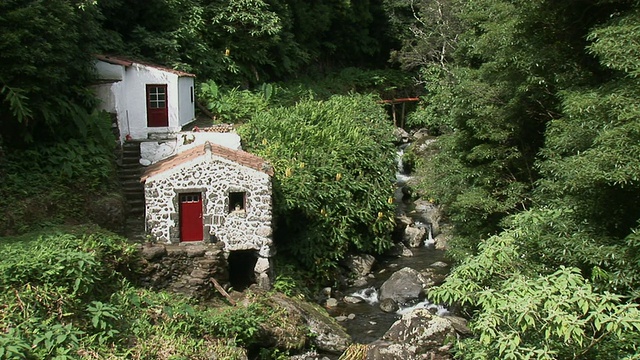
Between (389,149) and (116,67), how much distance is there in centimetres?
1071

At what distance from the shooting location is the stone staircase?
17.6 meters

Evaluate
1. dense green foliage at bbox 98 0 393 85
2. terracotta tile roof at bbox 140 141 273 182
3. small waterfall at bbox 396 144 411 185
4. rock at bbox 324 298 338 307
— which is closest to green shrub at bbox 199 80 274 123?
dense green foliage at bbox 98 0 393 85

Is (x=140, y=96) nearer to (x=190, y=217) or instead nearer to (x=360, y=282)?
(x=190, y=217)

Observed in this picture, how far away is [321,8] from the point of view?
36.4 m

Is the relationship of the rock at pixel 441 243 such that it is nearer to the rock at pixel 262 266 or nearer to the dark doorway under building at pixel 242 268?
the dark doorway under building at pixel 242 268

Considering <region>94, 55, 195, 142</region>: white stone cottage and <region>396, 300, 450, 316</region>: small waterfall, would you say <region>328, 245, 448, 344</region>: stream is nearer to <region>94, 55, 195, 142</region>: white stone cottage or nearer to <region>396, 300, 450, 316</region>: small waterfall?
<region>396, 300, 450, 316</region>: small waterfall

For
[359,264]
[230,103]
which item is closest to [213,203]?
[359,264]

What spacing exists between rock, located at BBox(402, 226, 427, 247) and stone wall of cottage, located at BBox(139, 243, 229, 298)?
32.4 feet

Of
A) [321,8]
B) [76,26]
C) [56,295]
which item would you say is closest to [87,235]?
[56,295]

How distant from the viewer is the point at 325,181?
66.4 ft

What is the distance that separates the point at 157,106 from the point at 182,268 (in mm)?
8124

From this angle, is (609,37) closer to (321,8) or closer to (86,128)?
(86,128)

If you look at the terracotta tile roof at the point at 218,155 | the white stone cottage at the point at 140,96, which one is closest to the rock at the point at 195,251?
the terracotta tile roof at the point at 218,155

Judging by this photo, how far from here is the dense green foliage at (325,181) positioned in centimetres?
1956
